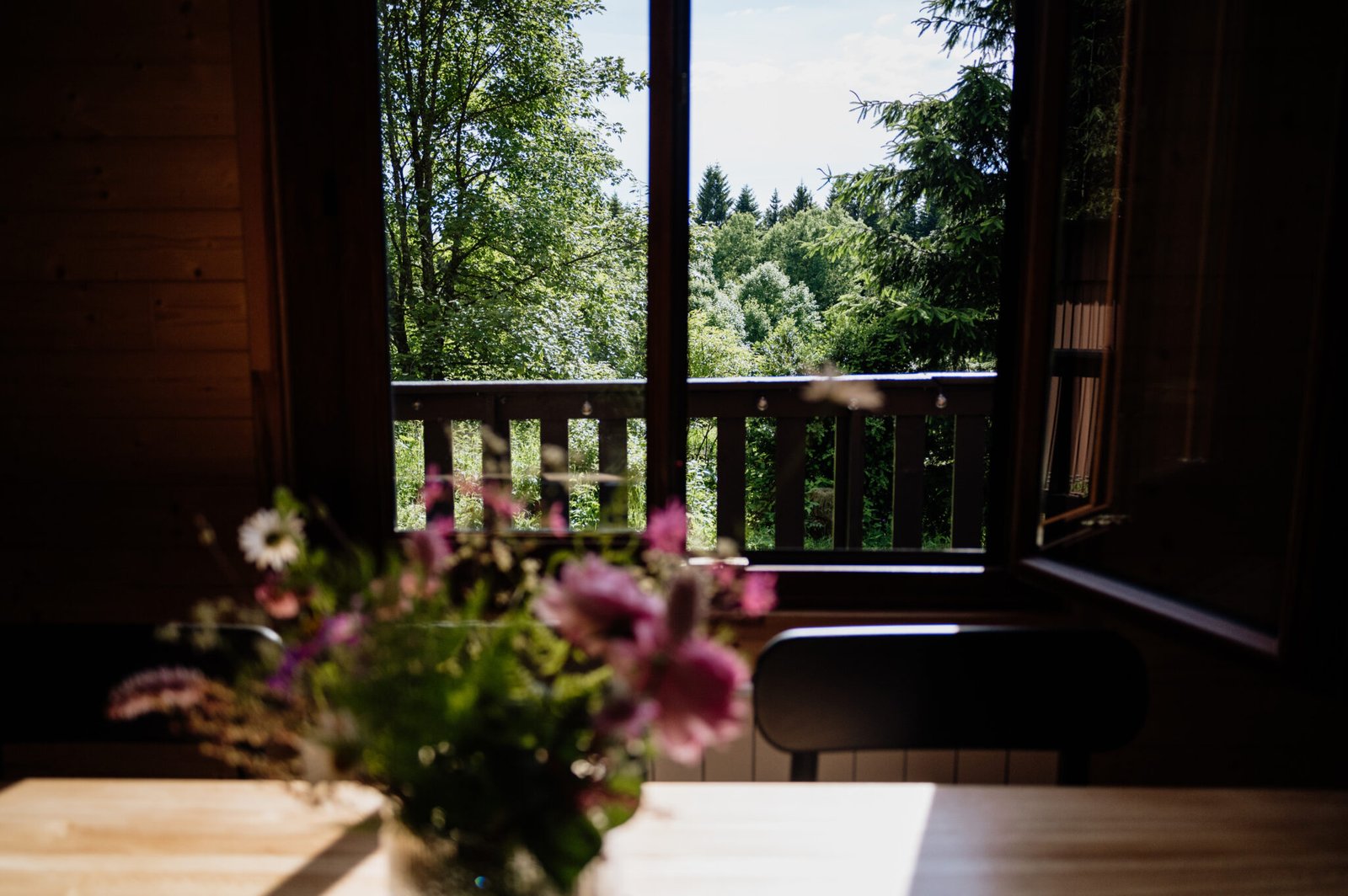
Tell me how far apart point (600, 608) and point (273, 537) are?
29 centimetres

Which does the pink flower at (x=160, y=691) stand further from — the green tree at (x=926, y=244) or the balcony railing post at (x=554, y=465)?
the green tree at (x=926, y=244)

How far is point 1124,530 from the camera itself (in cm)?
154

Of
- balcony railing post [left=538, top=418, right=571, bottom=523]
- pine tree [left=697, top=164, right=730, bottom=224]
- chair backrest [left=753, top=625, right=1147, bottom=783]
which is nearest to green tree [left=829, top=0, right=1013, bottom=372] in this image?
pine tree [left=697, top=164, right=730, bottom=224]

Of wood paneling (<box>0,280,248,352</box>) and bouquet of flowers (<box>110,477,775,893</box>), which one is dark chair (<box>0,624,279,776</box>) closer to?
bouquet of flowers (<box>110,477,775,893</box>)

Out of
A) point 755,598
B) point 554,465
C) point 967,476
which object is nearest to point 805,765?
point 755,598

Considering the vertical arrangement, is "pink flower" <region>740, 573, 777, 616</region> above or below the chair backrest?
above

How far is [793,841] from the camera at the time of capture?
84 centimetres

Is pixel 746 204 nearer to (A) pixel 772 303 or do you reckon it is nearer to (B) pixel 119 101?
(A) pixel 772 303

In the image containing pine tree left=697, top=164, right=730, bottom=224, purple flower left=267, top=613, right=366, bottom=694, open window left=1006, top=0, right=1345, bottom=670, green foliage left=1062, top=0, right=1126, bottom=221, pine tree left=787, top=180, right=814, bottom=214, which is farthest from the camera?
pine tree left=787, top=180, right=814, bottom=214

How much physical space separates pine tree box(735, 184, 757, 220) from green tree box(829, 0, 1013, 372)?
2.09 feet

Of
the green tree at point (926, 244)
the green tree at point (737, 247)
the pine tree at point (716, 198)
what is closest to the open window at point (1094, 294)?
the pine tree at point (716, 198)

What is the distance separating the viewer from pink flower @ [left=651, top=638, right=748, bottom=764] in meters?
0.47

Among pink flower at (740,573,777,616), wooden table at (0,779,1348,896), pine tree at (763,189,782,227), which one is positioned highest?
pine tree at (763,189,782,227)

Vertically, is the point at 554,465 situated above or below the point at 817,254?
below
